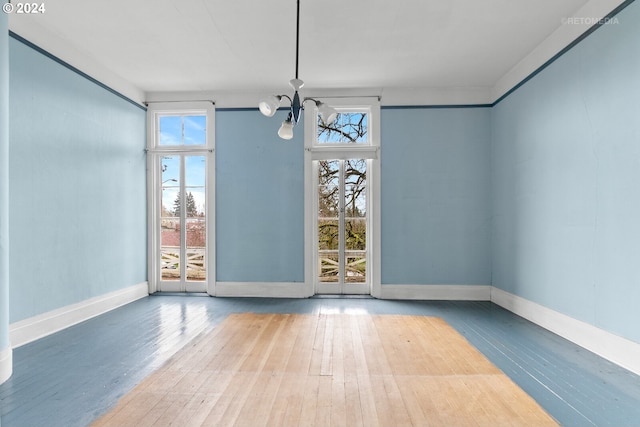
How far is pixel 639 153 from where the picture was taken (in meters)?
2.49

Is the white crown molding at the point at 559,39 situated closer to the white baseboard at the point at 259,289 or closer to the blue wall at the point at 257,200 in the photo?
the blue wall at the point at 257,200

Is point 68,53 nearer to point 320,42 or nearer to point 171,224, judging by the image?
point 171,224

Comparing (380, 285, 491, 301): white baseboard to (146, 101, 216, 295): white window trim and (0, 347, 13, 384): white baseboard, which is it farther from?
Result: (0, 347, 13, 384): white baseboard

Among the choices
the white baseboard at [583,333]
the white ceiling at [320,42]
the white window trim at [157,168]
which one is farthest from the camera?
the white window trim at [157,168]

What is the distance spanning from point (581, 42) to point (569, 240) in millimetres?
1890

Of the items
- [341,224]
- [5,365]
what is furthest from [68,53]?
[341,224]

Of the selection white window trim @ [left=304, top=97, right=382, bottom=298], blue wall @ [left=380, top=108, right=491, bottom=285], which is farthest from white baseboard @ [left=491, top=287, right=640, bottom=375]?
white window trim @ [left=304, top=97, right=382, bottom=298]

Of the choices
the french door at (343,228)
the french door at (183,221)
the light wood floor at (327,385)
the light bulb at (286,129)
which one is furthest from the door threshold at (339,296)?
the light bulb at (286,129)

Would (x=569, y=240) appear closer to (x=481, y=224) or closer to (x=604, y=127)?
(x=604, y=127)

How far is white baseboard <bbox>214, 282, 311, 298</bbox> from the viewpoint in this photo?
4.98m

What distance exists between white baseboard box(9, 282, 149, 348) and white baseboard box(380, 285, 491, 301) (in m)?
3.68

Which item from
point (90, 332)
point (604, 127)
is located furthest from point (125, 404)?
point (604, 127)

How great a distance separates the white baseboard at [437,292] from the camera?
483 centimetres

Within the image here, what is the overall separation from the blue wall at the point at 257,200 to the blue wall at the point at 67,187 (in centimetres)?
128
